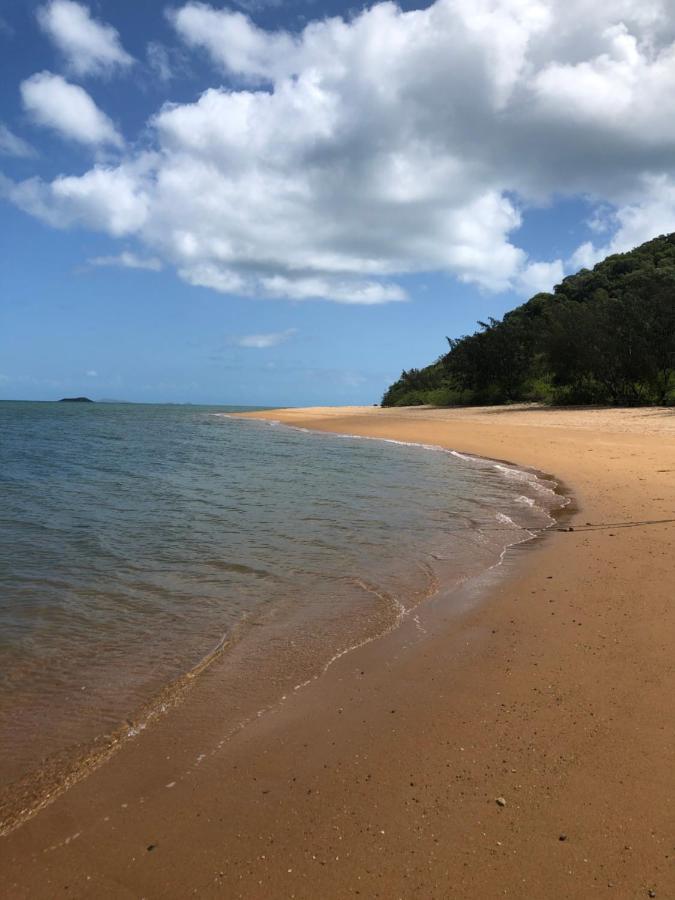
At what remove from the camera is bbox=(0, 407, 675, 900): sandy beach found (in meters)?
2.34

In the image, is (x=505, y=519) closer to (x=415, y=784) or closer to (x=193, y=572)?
(x=193, y=572)

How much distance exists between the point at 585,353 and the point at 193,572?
34427mm

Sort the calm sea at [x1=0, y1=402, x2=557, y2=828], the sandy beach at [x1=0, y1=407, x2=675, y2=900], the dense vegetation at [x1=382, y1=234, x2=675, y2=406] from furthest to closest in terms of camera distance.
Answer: the dense vegetation at [x1=382, y1=234, x2=675, y2=406]
the calm sea at [x1=0, y1=402, x2=557, y2=828]
the sandy beach at [x1=0, y1=407, x2=675, y2=900]

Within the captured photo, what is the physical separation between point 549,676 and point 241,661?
220 centimetres

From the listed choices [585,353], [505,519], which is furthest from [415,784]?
[585,353]

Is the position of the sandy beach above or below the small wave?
above

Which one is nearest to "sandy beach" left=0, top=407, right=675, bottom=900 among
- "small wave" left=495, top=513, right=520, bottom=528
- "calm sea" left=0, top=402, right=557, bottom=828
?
"calm sea" left=0, top=402, right=557, bottom=828

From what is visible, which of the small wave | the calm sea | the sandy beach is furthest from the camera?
the small wave

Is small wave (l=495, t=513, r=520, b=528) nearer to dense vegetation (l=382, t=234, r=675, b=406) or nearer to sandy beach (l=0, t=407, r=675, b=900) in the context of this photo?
sandy beach (l=0, t=407, r=675, b=900)

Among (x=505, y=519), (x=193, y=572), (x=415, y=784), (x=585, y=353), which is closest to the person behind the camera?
(x=415, y=784)

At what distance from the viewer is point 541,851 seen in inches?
94.5

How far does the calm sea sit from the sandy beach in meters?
0.48

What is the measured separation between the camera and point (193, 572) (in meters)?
6.56

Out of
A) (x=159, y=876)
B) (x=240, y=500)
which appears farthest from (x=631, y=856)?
(x=240, y=500)
